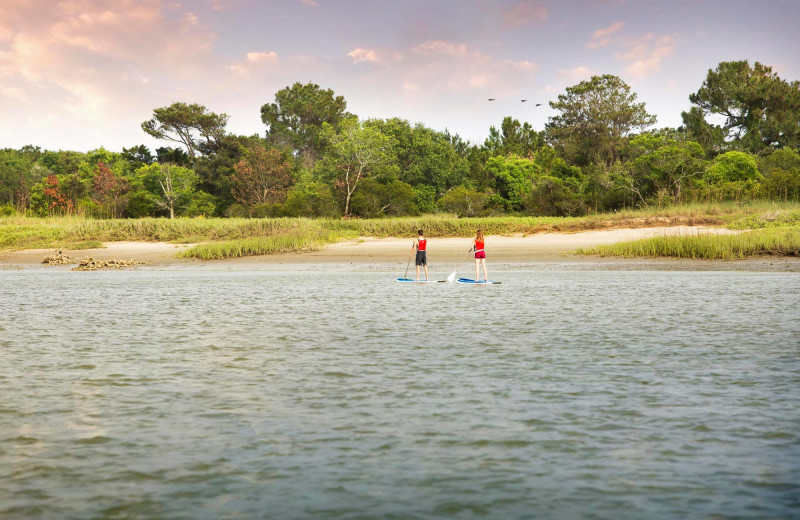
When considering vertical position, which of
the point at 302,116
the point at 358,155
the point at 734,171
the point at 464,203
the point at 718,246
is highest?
the point at 302,116

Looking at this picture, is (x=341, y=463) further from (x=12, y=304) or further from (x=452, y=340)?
(x=12, y=304)

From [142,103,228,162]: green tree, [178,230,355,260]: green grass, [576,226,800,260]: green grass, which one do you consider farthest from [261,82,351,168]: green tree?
[576,226,800,260]: green grass

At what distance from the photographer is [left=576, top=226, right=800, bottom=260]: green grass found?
91.9 ft

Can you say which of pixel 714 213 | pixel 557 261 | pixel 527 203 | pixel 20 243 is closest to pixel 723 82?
pixel 527 203

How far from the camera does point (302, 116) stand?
8581cm

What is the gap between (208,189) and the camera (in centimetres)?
6906

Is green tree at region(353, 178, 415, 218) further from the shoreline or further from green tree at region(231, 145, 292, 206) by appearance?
the shoreline

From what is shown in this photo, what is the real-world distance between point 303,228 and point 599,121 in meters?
36.9

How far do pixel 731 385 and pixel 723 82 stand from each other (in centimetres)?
6683

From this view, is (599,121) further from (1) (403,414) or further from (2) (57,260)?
(1) (403,414)

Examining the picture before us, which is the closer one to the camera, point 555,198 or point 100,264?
point 100,264

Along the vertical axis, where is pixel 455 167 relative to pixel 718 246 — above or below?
above

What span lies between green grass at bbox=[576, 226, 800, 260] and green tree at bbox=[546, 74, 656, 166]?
112 ft

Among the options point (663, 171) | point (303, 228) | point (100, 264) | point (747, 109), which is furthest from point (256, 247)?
point (747, 109)
